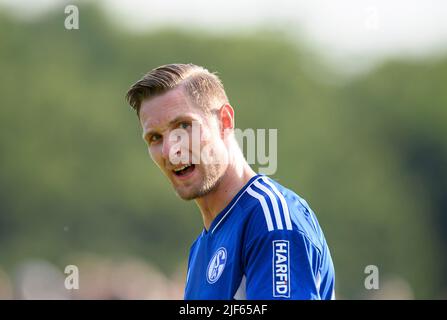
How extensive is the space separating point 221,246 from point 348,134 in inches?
1080

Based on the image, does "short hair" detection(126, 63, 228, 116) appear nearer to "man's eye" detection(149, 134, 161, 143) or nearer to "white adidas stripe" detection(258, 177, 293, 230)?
"man's eye" detection(149, 134, 161, 143)

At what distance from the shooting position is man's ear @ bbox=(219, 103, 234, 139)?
5.45 m

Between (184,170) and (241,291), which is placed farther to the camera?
(184,170)

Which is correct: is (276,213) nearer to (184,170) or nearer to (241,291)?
(241,291)

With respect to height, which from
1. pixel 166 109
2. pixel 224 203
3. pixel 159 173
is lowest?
pixel 224 203

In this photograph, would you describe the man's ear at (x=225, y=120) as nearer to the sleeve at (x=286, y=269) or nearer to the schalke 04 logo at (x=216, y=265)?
the schalke 04 logo at (x=216, y=265)

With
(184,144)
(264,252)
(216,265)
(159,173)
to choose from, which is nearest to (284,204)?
(264,252)

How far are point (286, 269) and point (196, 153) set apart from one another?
3.73ft

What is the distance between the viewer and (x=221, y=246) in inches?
197

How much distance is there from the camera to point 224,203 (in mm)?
5246

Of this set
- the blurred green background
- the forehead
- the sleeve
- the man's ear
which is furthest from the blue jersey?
the blurred green background

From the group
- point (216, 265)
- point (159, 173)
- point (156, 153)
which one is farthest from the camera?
point (159, 173)

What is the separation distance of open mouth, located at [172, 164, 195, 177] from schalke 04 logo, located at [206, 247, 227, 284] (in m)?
0.56

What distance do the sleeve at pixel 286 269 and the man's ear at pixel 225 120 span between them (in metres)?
1.11
